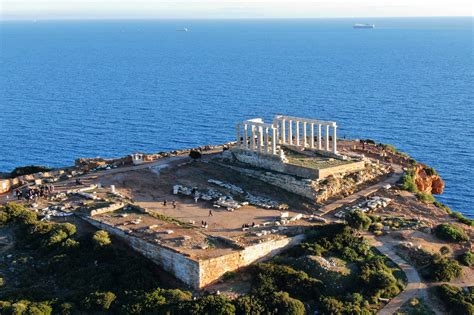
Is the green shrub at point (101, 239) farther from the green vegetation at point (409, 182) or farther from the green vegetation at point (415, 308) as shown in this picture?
the green vegetation at point (409, 182)

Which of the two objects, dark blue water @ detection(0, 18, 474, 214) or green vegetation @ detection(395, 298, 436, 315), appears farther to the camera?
dark blue water @ detection(0, 18, 474, 214)

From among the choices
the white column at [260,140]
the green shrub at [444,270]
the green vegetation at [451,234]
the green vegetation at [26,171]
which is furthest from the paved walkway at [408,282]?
the green vegetation at [26,171]

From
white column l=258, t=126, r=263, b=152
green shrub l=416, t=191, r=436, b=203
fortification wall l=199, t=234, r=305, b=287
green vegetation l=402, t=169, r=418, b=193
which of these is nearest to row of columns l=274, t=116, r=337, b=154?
white column l=258, t=126, r=263, b=152

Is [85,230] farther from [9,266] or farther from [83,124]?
[83,124]

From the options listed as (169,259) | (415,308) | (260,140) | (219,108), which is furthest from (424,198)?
(219,108)

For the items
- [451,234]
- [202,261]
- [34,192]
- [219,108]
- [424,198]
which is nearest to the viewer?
[202,261]

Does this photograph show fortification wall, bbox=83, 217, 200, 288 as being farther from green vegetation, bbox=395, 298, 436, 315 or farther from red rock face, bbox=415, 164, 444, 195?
red rock face, bbox=415, 164, 444, 195

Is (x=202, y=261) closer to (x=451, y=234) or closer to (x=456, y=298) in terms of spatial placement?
(x=456, y=298)
